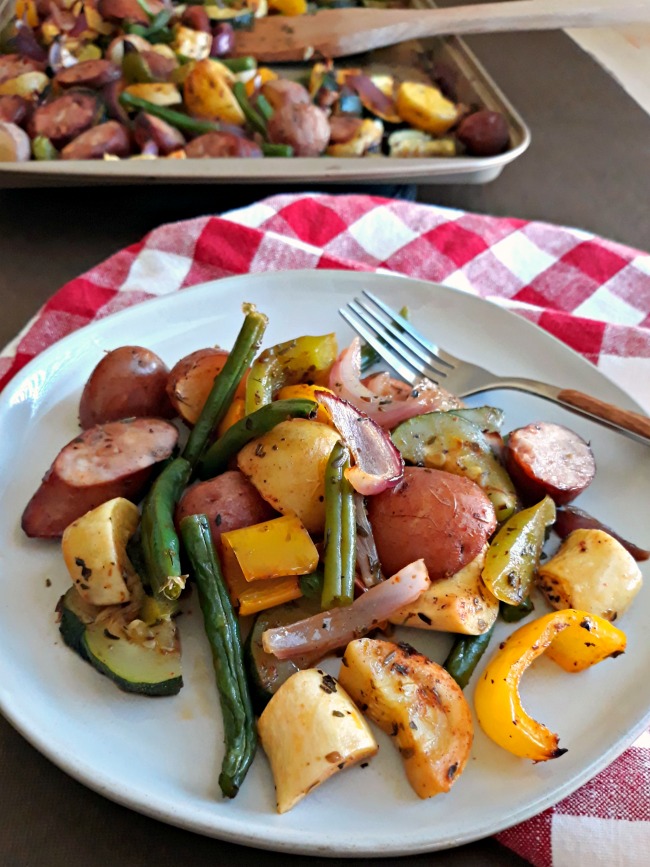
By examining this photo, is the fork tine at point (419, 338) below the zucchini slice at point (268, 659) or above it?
above

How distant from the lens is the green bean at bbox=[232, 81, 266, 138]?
235 cm

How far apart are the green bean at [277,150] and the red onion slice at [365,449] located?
117cm

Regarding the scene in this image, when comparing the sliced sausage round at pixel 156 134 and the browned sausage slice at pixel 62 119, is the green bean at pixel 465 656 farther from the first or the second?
the browned sausage slice at pixel 62 119

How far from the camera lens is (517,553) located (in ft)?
4.03

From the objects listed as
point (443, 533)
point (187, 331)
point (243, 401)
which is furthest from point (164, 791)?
point (187, 331)

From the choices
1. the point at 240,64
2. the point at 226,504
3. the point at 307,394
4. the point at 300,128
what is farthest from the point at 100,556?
the point at 240,64

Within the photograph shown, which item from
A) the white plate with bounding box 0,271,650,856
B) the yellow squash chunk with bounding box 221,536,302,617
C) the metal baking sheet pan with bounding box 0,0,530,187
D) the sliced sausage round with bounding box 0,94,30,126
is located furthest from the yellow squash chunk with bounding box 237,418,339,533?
the sliced sausage round with bounding box 0,94,30,126

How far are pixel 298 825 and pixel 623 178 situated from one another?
247cm

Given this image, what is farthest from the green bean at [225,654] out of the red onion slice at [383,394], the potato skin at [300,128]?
the potato skin at [300,128]

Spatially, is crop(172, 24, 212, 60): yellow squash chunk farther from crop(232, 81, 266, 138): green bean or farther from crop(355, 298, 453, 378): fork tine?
crop(355, 298, 453, 378): fork tine

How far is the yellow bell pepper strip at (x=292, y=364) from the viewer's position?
1386mm

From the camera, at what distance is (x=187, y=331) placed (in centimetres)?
170

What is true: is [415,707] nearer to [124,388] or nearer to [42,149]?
[124,388]

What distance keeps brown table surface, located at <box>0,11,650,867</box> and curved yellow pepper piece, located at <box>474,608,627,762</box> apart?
0.17 meters
